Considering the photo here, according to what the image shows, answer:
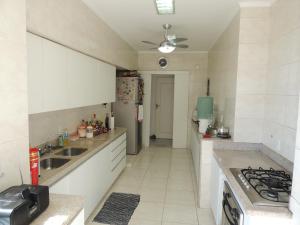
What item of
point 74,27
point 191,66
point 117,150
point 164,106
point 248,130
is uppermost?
point 191,66

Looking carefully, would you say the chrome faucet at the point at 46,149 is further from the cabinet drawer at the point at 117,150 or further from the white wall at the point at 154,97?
the white wall at the point at 154,97

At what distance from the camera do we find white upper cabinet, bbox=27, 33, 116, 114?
172 cm

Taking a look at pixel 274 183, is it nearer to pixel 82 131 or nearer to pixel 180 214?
pixel 180 214

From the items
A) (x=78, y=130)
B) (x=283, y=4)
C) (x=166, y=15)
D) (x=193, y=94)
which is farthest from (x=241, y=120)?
(x=193, y=94)

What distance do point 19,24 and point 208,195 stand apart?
8.85 ft

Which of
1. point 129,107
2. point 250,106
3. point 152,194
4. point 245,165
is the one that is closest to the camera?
point 245,165

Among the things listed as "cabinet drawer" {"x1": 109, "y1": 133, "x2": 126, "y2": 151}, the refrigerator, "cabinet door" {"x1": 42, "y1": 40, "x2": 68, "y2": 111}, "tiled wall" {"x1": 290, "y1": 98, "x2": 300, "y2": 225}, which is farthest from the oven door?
the refrigerator

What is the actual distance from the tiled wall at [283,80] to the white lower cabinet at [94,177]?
1.99 meters

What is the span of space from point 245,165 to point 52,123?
2205mm

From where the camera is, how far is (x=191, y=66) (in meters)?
5.67

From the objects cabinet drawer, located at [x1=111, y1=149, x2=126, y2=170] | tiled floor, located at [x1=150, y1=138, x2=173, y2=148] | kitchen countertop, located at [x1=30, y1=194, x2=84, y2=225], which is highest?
kitchen countertop, located at [x1=30, y1=194, x2=84, y2=225]

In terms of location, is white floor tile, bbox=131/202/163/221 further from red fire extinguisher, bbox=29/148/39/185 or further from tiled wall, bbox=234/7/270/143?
red fire extinguisher, bbox=29/148/39/185

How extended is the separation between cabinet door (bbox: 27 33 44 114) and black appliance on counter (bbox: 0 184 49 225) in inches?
29.6

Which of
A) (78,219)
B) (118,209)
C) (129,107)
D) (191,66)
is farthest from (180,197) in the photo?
(191,66)
